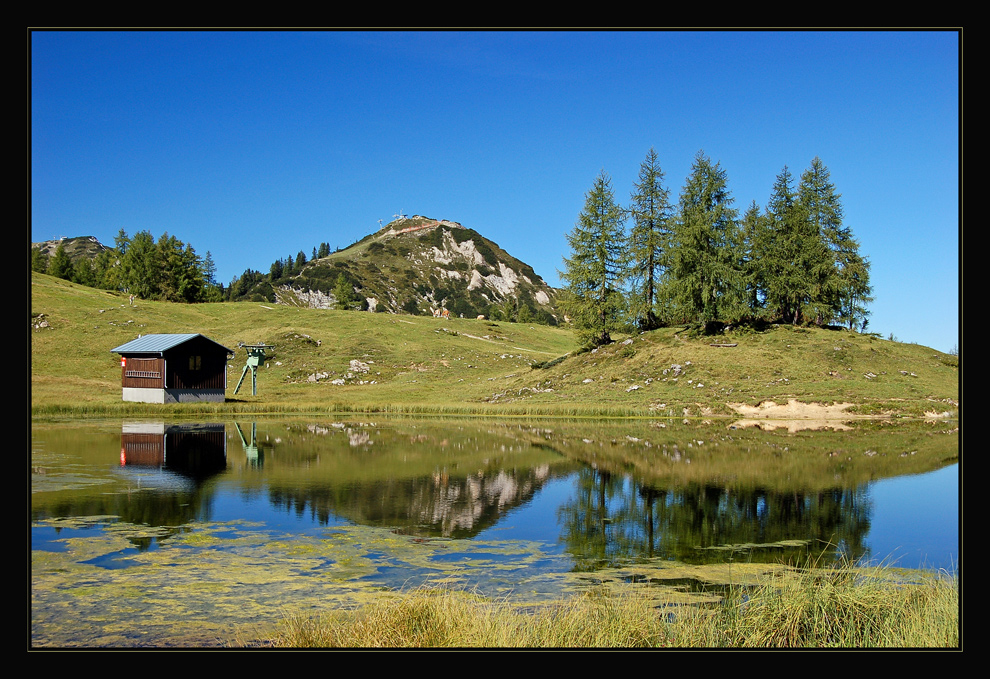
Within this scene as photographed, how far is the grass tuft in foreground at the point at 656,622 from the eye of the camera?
353 inches

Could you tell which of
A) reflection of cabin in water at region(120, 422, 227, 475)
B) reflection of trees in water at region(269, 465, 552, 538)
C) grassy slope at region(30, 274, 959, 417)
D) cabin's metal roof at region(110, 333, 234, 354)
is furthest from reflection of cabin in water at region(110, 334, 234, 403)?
reflection of trees in water at region(269, 465, 552, 538)

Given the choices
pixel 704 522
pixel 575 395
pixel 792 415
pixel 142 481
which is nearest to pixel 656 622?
pixel 704 522

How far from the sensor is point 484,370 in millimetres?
77125

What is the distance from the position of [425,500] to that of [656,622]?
11.8m

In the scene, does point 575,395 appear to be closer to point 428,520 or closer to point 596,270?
point 596,270

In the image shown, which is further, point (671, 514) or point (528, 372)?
point (528, 372)

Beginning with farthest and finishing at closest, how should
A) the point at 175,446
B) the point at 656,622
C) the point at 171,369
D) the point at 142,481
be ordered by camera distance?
1. the point at 171,369
2. the point at 175,446
3. the point at 142,481
4. the point at 656,622

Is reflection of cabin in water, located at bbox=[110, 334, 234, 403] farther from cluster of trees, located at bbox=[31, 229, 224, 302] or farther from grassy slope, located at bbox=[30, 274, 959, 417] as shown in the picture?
cluster of trees, located at bbox=[31, 229, 224, 302]

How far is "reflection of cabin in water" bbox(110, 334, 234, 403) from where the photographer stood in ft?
177
